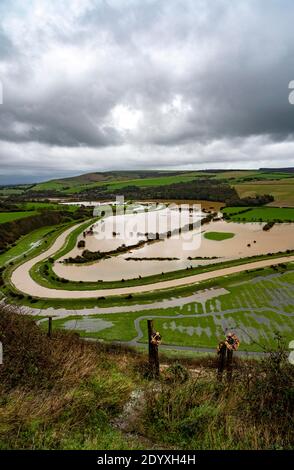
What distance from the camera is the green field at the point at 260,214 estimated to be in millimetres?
77062

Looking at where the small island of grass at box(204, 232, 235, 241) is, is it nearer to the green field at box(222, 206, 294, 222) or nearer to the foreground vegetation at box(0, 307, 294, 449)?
the green field at box(222, 206, 294, 222)

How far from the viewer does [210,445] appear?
6.52 m

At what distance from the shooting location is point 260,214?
83.7 meters

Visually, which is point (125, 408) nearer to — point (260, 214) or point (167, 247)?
point (167, 247)

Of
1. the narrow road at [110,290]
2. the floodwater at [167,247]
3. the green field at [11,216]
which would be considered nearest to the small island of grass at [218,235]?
the floodwater at [167,247]

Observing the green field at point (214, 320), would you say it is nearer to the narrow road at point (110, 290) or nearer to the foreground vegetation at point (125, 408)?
the narrow road at point (110, 290)

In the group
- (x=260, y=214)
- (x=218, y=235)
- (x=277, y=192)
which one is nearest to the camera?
(x=218, y=235)

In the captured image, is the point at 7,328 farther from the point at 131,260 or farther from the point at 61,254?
the point at 61,254

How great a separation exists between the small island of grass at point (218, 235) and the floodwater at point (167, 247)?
3.85 feet

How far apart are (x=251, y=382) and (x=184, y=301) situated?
23.0m

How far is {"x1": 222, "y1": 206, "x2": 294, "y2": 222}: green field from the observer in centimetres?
7706

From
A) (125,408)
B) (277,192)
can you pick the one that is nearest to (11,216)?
(125,408)

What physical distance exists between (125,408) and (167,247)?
1870 inches
